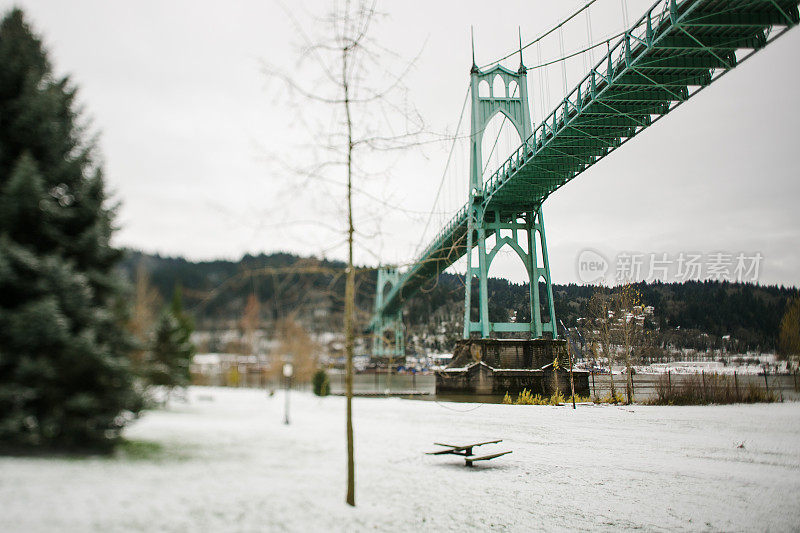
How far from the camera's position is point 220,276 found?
493 cm

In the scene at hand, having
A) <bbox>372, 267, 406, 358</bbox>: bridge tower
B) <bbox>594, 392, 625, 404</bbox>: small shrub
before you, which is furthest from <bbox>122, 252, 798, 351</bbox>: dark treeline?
<bbox>594, 392, 625, 404</bbox>: small shrub

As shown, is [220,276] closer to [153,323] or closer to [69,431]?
[153,323]

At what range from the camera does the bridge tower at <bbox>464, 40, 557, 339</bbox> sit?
7.53 meters

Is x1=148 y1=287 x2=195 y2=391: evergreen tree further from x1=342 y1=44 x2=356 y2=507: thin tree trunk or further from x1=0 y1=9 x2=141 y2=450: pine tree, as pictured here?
x1=342 y1=44 x2=356 y2=507: thin tree trunk

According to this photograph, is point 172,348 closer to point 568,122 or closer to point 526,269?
point 526,269

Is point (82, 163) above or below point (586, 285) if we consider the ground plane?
above

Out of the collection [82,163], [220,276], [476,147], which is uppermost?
[476,147]

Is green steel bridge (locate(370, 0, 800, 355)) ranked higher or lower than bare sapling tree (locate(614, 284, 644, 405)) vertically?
higher

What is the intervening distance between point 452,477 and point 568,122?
9373 mm

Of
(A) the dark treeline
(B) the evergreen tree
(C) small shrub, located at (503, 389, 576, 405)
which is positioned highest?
(A) the dark treeline

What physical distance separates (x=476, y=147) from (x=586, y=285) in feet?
20.2

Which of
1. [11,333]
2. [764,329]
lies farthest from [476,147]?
[11,333]

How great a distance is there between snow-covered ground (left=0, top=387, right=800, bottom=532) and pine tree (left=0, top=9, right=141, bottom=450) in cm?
36

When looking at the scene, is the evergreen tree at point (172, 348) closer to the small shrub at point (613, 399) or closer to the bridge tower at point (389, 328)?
the bridge tower at point (389, 328)
